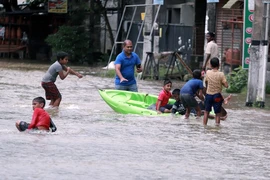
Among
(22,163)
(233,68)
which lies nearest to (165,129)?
(22,163)

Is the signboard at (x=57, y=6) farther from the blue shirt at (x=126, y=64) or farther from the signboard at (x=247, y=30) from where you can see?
the blue shirt at (x=126, y=64)

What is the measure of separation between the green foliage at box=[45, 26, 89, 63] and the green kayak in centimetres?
1855

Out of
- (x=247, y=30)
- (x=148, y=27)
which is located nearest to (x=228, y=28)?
(x=148, y=27)

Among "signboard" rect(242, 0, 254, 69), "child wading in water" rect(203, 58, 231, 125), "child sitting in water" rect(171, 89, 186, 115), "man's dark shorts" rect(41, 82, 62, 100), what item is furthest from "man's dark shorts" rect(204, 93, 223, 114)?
"signboard" rect(242, 0, 254, 69)

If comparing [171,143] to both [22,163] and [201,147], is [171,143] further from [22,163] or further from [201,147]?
[22,163]

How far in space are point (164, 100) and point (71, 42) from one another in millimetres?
19775

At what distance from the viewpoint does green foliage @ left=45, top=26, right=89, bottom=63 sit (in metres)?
34.2

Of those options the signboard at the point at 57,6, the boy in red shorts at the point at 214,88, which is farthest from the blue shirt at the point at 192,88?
the signboard at the point at 57,6

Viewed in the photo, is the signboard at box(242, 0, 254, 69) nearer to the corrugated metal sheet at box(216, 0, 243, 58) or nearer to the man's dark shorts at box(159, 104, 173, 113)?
the man's dark shorts at box(159, 104, 173, 113)

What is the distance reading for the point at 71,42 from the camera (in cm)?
3444

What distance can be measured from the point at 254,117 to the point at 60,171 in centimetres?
784

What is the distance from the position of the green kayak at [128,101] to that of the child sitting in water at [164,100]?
171 millimetres

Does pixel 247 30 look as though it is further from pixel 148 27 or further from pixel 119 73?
pixel 148 27

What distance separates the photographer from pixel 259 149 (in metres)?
11.4
